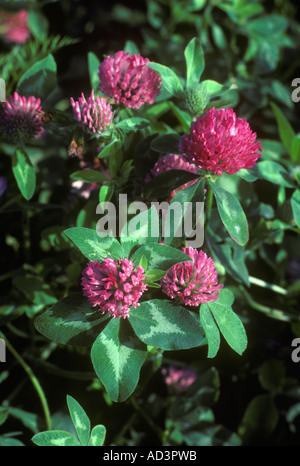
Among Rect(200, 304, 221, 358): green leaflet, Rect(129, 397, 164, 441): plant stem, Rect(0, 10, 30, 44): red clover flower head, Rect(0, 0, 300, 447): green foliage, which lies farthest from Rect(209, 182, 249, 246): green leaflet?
Rect(0, 10, 30, 44): red clover flower head

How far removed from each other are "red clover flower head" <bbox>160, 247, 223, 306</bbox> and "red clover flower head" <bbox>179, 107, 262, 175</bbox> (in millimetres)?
112

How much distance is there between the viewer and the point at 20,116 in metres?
0.69

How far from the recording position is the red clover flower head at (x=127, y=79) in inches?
25.1

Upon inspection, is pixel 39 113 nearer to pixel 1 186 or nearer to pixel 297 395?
pixel 1 186

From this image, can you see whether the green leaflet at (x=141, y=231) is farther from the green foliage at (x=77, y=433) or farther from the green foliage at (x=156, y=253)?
the green foliage at (x=77, y=433)

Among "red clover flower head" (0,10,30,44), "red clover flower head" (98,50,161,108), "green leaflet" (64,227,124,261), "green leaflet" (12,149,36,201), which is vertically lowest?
"green leaflet" (64,227,124,261)

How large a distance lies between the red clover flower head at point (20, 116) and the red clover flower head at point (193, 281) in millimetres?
304

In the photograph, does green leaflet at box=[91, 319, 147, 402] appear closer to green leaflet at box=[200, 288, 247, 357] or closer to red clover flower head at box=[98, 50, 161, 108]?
green leaflet at box=[200, 288, 247, 357]

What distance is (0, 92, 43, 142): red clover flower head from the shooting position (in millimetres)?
689

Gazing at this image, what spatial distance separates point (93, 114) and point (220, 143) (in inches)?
6.8

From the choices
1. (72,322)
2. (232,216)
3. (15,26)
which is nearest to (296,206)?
(232,216)

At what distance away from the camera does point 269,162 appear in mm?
738

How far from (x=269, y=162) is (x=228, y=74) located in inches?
21.0
